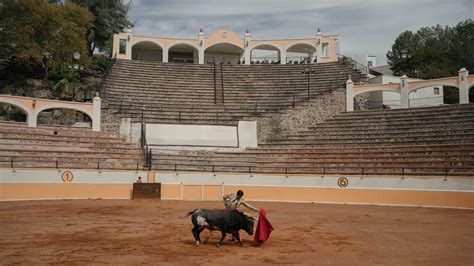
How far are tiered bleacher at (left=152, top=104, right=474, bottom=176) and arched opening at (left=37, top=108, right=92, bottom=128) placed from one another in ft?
27.9

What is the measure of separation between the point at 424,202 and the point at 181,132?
14963 millimetres

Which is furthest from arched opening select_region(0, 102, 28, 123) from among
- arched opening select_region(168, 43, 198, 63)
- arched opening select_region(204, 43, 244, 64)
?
arched opening select_region(204, 43, 244, 64)

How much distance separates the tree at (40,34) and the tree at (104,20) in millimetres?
11772

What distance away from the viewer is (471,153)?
22016mm

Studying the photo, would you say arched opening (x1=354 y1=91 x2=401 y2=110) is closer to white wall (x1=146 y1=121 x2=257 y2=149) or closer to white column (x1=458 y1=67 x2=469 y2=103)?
white column (x1=458 y1=67 x2=469 y2=103)

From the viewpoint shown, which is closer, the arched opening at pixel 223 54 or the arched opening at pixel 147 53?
the arched opening at pixel 147 53

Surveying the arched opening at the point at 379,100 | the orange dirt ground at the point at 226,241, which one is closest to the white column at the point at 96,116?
the orange dirt ground at the point at 226,241

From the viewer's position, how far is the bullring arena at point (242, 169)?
1051cm

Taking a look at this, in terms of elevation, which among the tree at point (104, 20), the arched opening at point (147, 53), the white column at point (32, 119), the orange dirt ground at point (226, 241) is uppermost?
the tree at point (104, 20)

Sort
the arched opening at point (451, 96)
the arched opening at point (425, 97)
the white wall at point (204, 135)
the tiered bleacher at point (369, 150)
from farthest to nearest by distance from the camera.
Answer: the arched opening at point (451, 96) < the arched opening at point (425, 97) < the white wall at point (204, 135) < the tiered bleacher at point (369, 150)

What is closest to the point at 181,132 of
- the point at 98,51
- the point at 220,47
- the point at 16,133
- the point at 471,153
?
the point at 16,133

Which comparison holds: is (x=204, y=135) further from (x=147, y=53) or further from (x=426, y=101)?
(x=426, y=101)

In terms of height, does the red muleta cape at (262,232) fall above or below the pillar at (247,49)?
below

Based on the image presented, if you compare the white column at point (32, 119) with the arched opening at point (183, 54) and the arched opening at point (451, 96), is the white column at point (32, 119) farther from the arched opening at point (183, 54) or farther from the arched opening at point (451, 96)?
the arched opening at point (451, 96)
